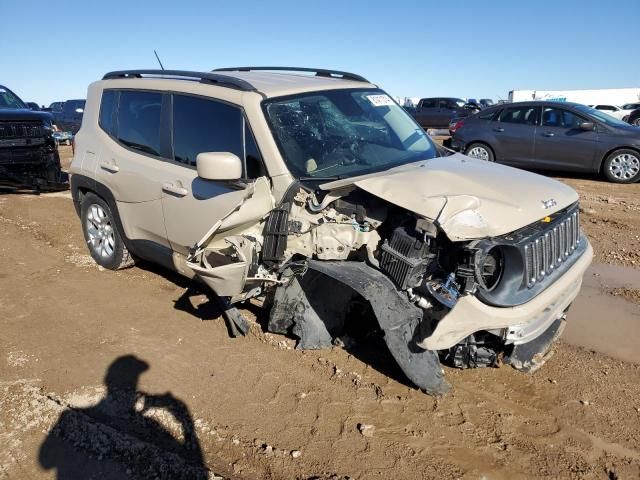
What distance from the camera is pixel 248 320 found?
14.4ft

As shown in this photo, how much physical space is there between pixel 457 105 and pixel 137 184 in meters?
22.2

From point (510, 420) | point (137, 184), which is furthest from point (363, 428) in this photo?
A: point (137, 184)

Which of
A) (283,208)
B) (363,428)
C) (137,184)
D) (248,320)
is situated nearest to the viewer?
(363,428)

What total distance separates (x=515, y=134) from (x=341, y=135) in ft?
27.0

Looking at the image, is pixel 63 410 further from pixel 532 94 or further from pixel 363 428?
pixel 532 94

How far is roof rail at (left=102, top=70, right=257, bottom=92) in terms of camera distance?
→ 4000 millimetres

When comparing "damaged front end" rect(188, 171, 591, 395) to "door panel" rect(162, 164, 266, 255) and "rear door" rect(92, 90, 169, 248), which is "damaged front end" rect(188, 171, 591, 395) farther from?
"rear door" rect(92, 90, 169, 248)

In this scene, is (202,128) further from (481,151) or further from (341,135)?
(481,151)

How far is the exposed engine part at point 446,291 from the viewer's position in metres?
2.92

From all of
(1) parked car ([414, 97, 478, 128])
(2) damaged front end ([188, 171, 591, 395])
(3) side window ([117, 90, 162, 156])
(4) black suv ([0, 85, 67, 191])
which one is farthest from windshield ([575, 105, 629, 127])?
(1) parked car ([414, 97, 478, 128])

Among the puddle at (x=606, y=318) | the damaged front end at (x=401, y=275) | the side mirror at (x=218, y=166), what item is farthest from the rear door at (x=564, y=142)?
the side mirror at (x=218, y=166)

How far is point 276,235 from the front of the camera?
3.44 metres

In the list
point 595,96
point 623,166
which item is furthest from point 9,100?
point 595,96

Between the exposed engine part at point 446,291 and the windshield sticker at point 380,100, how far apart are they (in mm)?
2121
